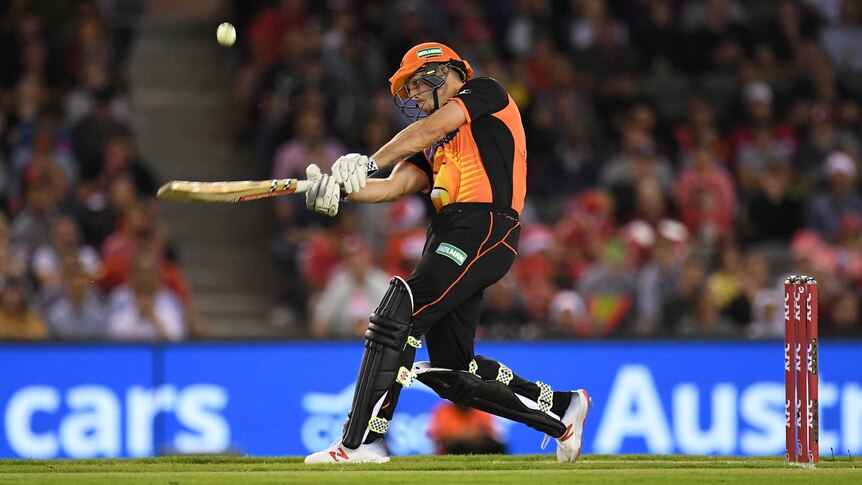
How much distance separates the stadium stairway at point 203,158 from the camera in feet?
47.9

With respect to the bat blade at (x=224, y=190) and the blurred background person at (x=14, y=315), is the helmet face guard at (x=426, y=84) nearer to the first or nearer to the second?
the bat blade at (x=224, y=190)

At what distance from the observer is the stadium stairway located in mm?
14609

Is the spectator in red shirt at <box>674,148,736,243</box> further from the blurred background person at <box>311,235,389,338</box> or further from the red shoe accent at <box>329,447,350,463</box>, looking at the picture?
the red shoe accent at <box>329,447,350,463</box>

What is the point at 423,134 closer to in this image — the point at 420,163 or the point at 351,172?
the point at 351,172

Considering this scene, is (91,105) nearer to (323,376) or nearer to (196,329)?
(196,329)

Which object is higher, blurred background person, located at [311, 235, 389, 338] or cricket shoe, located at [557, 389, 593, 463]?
blurred background person, located at [311, 235, 389, 338]

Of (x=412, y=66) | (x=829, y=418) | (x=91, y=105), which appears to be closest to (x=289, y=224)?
(x=91, y=105)

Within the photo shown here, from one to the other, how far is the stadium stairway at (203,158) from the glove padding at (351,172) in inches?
249

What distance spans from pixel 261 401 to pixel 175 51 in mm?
6360

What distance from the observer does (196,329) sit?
12906 millimetres

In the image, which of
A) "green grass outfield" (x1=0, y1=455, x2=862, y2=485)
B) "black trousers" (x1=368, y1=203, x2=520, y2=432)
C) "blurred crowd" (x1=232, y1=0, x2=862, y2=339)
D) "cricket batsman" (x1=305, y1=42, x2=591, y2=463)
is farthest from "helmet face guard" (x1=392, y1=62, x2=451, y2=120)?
"blurred crowd" (x1=232, y1=0, x2=862, y2=339)

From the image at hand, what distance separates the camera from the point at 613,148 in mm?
15672

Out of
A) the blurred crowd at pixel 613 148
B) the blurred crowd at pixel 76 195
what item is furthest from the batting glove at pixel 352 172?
the blurred crowd at pixel 613 148

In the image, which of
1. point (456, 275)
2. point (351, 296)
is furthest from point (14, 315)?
point (456, 275)
